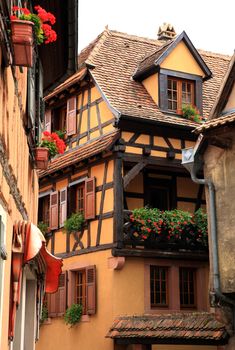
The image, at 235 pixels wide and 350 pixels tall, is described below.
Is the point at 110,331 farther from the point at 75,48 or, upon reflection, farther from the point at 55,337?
the point at 75,48

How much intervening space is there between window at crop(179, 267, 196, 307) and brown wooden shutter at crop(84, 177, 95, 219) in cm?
299

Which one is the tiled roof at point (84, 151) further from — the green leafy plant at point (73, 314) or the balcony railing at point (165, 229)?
the green leafy plant at point (73, 314)

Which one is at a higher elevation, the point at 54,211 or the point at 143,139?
the point at 143,139

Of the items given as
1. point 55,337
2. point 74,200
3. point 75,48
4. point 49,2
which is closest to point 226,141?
point 75,48

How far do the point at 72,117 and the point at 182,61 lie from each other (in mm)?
3842

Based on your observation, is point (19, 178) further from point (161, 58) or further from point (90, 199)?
point (161, 58)

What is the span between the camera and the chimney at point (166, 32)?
951 inches

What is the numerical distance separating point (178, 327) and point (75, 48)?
6709mm

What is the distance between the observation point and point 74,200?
65.6 feet

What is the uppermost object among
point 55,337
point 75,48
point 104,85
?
point 104,85

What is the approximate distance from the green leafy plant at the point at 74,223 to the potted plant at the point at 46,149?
7.21 m

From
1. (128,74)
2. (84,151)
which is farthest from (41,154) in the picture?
(128,74)

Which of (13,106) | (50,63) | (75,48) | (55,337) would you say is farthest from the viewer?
(55,337)

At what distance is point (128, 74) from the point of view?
66.5 ft
